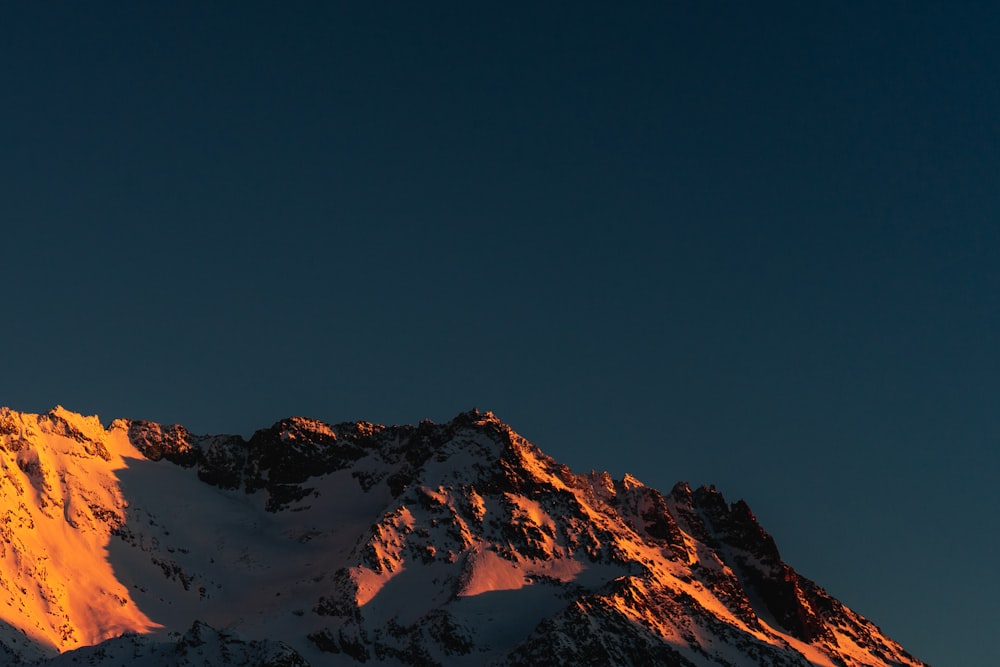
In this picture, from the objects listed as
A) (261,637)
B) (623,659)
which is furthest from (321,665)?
(623,659)

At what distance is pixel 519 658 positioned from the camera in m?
195

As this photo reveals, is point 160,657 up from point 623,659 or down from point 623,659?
down

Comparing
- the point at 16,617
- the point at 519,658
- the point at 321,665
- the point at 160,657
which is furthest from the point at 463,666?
the point at 16,617

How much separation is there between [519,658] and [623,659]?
55.7 feet

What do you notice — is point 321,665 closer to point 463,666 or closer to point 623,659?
point 463,666

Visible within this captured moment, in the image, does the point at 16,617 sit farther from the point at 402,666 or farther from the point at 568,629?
the point at 568,629

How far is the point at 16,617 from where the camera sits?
194500 mm

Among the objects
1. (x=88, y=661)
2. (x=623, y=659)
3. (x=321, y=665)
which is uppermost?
(x=623, y=659)

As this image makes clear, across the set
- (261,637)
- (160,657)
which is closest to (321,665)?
(261,637)

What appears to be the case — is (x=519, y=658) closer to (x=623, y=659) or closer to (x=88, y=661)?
(x=623, y=659)

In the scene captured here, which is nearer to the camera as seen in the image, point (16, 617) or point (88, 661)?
point (88, 661)

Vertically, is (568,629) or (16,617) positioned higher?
(568,629)

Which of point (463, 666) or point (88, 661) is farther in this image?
point (463, 666)

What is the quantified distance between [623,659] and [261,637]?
58.0 meters
